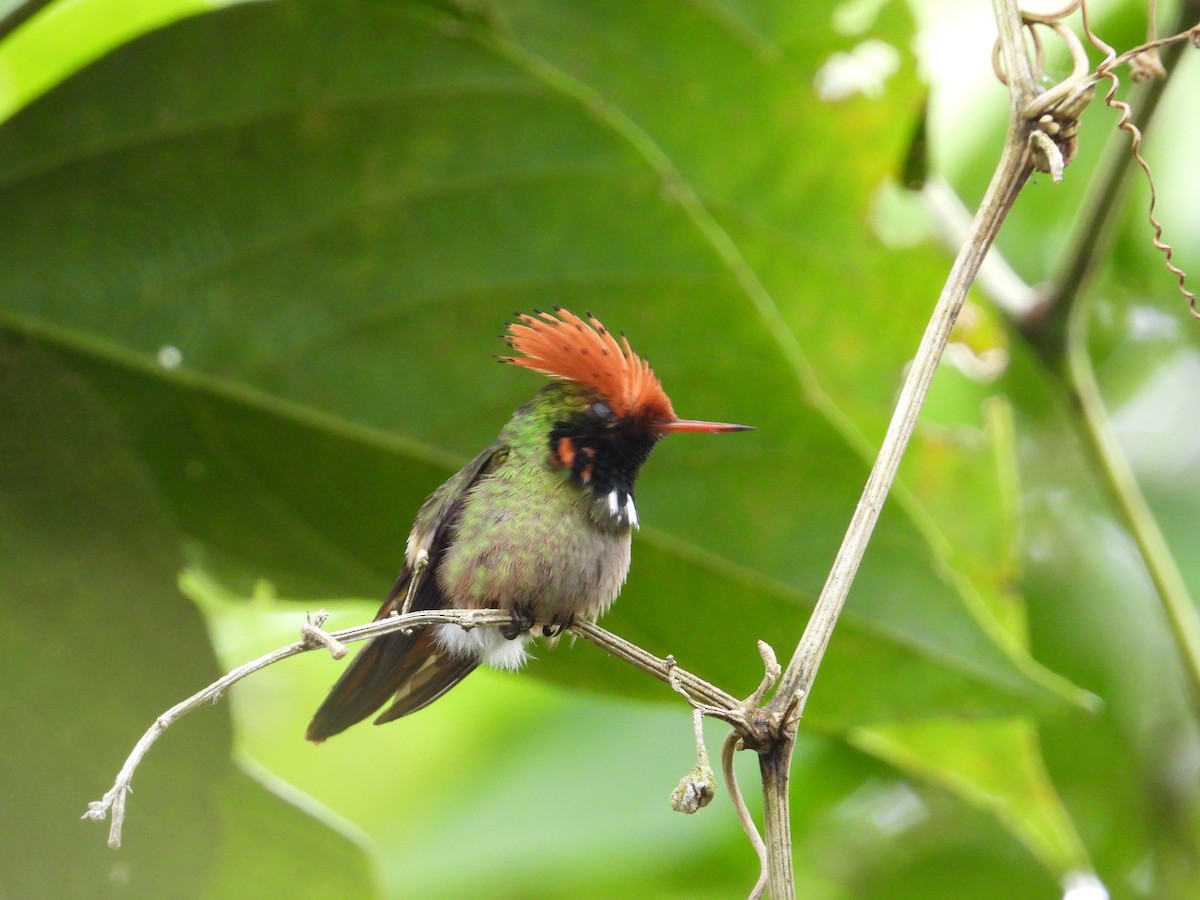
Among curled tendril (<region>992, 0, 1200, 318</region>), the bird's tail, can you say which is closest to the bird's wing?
the bird's tail

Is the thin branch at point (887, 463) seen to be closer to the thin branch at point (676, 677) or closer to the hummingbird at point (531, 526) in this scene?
the thin branch at point (676, 677)

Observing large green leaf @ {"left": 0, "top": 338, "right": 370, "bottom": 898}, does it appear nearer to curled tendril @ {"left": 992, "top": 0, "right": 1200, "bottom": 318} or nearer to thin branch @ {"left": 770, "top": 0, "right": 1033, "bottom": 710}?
thin branch @ {"left": 770, "top": 0, "right": 1033, "bottom": 710}

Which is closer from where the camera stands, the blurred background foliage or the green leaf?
the blurred background foliage

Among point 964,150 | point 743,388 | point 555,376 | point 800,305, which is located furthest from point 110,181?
point 964,150

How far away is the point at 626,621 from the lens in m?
1.52

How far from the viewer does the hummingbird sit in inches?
43.8

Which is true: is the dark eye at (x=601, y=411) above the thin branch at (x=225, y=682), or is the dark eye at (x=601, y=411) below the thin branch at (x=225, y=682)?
above

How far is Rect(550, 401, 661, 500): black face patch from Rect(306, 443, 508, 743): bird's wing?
0.50ft

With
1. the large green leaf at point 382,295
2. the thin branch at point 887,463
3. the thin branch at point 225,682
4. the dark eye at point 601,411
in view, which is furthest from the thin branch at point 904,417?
the large green leaf at point 382,295

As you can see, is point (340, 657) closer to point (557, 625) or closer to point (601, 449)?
point (557, 625)

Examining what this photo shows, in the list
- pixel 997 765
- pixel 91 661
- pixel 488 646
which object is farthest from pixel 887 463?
pixel 997 765

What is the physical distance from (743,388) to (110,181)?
32.3 inches

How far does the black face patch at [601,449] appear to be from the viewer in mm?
1199

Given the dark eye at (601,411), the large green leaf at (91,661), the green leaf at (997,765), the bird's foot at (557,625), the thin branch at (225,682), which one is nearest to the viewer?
the thin branch at (225,682)
